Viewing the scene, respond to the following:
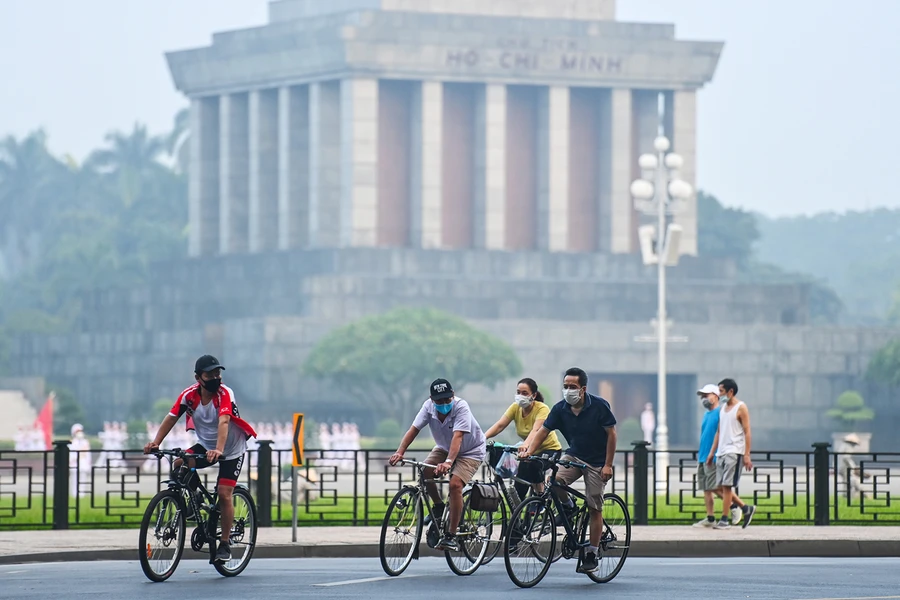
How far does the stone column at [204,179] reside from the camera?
87625 mm

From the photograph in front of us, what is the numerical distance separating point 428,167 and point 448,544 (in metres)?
63.1

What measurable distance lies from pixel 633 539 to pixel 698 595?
5.43 metres

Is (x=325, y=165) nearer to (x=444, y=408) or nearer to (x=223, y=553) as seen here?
(x=444, y=408)

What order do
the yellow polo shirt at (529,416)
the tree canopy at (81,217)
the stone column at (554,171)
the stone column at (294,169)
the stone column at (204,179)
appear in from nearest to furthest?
the yellow polo shirt at (529,416)
the stone column at (554,171)
the stone column at (294,169)
the stone column at (204,179)
the tree canopy at (81,217)

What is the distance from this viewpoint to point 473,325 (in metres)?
72.2

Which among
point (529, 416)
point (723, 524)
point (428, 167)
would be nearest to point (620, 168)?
point (428, 167)

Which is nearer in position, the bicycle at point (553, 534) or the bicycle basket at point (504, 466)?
the bicycle at point (553, 534)

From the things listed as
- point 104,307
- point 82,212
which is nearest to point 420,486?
point 104,307

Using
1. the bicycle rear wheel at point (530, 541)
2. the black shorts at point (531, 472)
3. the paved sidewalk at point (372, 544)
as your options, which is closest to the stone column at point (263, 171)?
the paved sidewalk at point (372, 544)

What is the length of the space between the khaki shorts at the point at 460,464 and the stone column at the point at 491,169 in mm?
62396

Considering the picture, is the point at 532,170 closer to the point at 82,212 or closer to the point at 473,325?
the point at 473,325

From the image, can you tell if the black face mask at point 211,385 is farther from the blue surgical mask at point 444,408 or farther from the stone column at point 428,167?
the stone column at point 428,167

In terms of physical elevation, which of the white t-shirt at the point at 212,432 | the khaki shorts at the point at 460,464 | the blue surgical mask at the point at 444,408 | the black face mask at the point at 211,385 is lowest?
the khaki shorts at the point at 460,464

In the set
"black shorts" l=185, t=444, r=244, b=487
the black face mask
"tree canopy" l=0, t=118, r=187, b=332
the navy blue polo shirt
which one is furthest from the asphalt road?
"tree canopy" l=0, t=118, r=187, b=332
